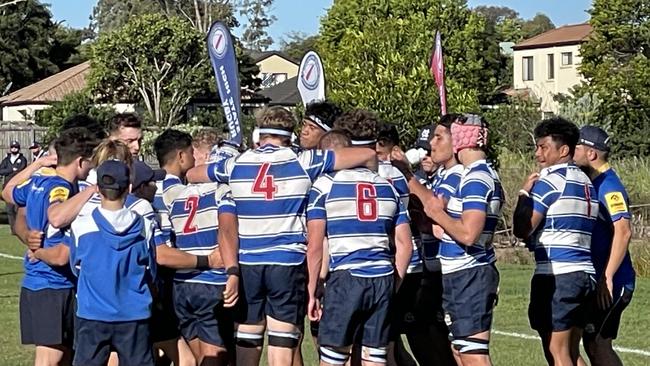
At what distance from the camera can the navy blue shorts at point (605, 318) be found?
8875mm

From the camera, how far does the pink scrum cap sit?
8266 mm

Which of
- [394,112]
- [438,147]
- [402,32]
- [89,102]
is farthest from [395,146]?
[89,102]

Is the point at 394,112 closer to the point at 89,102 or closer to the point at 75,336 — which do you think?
the point at 75,336

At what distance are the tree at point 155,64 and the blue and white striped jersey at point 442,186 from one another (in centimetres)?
4945

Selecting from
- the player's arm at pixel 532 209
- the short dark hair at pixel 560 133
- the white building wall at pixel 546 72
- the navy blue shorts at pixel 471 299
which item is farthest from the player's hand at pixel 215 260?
the white building wall at pixel 546 72

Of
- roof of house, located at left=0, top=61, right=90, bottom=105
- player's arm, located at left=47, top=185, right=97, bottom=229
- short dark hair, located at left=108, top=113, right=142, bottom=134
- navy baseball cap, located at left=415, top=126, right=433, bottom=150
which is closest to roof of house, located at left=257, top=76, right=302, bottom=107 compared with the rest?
roof of house, located at left=0, top=61, right=90, bottom=105

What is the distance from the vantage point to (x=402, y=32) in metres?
33.4

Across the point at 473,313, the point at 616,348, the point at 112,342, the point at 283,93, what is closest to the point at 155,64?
the point at 283,93

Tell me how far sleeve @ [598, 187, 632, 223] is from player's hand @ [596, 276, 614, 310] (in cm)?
46

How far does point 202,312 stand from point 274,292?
67 centimetres

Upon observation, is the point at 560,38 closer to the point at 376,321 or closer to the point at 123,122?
the point at 123,122

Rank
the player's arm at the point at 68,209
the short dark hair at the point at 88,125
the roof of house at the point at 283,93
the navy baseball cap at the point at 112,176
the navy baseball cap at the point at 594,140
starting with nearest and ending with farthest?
1. the navy baseball cap at the point at 112,176
2. the player's arm at the point at 68,209
3. the short dark hair at the point at 88,125
4. the navy baseball cap at the point at 594,140
5. the roof of house at the point at 283,93

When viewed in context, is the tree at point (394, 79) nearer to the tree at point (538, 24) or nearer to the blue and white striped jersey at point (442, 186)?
the blue and white striped jersey at point (442, 186)

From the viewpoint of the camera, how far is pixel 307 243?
812 centimetres
